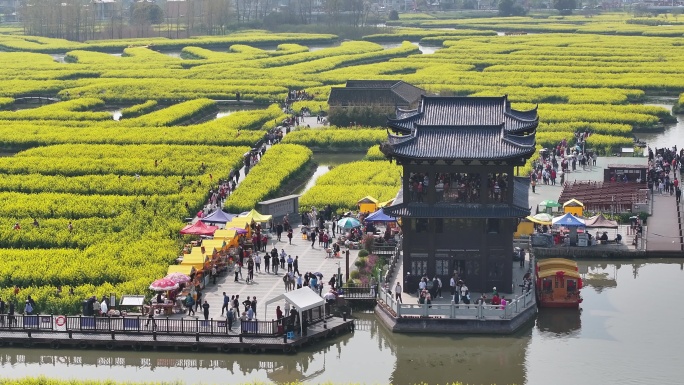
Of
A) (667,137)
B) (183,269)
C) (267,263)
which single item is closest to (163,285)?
(183,269)

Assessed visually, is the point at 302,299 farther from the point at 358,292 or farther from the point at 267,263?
the point at 267,263

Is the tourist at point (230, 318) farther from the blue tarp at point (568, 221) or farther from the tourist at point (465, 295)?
the blue tarp at point (568, 221)

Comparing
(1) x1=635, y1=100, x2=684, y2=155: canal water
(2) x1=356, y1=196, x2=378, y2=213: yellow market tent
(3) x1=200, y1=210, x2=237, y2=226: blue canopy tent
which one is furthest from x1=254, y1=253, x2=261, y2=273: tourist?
(1) x1=635, y1=100, x2=684, y2=155: canal water

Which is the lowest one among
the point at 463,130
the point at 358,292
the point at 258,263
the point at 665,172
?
the point at 358,292

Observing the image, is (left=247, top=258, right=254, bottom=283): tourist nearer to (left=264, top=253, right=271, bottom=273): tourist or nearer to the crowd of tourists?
(left=264, top=253, right=271, bottom=273): tourist

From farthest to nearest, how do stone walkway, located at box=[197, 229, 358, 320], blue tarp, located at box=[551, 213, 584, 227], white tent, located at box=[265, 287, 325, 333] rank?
blue tarp, located at box=[551, 213, 584, 227] → stone walkway, located at box=[197, 229, 358, 320] → white tent, located at box=[265, 287, 325, 333]

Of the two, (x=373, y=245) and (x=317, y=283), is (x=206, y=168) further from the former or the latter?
(x=317, y=283)
